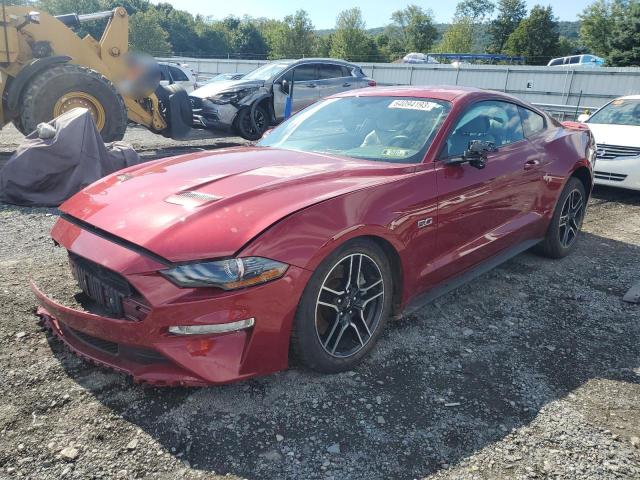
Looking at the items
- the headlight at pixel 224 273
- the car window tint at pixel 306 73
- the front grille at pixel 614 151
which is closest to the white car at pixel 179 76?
the car window tint at pixel 306 73

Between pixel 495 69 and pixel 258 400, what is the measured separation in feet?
68.1

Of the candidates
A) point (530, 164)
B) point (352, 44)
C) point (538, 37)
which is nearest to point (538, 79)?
point (530, 164)

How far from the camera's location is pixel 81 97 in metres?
8.05

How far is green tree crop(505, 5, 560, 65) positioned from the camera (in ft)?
179

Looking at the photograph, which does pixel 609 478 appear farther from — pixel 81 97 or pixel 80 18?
pixel 80 18

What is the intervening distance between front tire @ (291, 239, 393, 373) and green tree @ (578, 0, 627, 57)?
52.1m

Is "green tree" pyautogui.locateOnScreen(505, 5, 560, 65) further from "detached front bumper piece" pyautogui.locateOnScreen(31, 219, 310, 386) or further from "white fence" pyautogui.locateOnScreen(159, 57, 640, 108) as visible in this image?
"detached front bumper piece" pyautogui.locateOnScreen(31, 219, 310, 386)

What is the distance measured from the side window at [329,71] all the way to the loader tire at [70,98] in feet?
16.3

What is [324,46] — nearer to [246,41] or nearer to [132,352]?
[246,41]

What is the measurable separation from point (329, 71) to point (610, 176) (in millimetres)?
6768

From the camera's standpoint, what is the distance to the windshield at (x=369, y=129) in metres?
3.47

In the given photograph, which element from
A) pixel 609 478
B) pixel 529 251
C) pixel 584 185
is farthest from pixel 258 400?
pixel 584 185

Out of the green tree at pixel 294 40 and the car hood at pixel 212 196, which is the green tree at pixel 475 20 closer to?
the green tree at pixel 294 40

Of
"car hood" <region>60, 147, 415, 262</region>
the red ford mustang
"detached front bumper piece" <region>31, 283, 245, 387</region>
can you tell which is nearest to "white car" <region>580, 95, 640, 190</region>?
the red ford mustang
